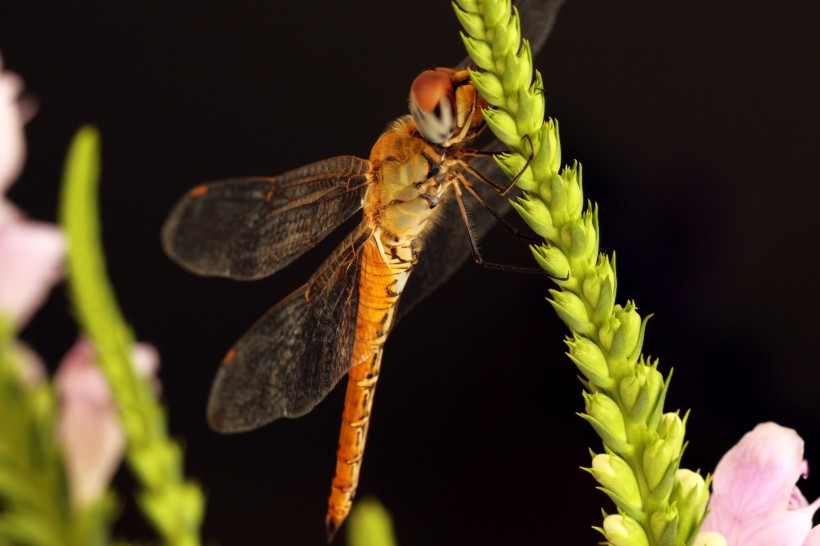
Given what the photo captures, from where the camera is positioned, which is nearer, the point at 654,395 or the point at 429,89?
the point at 654,395

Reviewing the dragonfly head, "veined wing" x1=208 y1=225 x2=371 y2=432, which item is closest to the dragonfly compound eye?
the dragonfly head

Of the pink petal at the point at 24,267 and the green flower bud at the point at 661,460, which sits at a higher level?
the pink petal at the point at 24,267

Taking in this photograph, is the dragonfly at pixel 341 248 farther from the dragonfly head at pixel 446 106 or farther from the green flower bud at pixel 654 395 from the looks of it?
the green flower bud at pixel 654 395

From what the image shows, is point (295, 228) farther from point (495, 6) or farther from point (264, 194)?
point (495, 6)

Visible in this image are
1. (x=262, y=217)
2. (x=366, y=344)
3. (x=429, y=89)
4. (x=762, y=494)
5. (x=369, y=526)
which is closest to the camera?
(x=369, y=526)

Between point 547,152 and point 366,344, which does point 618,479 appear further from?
point 366,344

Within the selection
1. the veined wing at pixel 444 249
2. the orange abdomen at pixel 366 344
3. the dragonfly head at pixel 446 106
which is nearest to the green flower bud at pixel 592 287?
the dragonfly head at pixel 446 106

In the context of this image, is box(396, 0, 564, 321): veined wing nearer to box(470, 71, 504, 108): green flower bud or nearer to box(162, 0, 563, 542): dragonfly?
box(162, 0, 563, 542): dragonfly

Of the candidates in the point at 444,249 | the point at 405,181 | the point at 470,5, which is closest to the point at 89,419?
the point at 470,5
